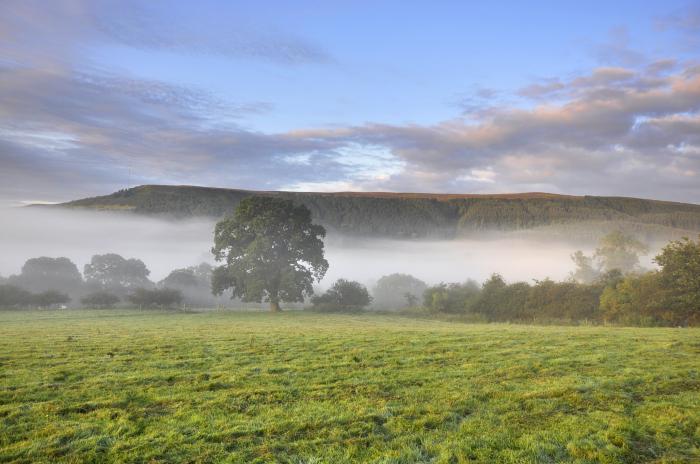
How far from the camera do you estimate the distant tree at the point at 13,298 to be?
59906 mm

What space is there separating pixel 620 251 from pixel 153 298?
3359 inches

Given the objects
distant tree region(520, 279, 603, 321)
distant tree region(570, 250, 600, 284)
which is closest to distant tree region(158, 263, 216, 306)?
distant tree region(520, 279, 603, 321)

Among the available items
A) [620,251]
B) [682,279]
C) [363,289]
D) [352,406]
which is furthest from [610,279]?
[352,406]

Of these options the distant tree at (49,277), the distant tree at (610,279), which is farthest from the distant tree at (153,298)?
the distant tree at (610,279)

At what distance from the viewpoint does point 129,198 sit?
197375mm

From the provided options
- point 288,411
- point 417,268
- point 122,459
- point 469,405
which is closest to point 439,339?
point 469,405

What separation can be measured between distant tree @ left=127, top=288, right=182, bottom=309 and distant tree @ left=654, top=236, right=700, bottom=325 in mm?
59717

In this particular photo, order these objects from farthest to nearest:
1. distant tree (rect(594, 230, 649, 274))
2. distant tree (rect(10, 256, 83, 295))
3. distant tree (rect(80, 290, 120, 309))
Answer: distant tree (rect(10, 256, 83, 295)) → distant tree (rect(594, 230, 649, 274)) → distant tree (rect(80, 290, 120, 309))

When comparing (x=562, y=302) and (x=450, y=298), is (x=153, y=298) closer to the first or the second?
(x=450, y=298)

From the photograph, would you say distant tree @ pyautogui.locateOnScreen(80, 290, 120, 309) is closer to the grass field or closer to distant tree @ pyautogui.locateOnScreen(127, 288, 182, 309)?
distant tree @ pyautogui.locateOnScreen(127, 288, 182, 309)

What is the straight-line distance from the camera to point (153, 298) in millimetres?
65688

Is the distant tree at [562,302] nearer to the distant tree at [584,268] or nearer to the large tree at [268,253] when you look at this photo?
the large tree at [268,253]

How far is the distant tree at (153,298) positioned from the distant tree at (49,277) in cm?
3663

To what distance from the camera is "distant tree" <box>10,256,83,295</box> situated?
9344 cm
